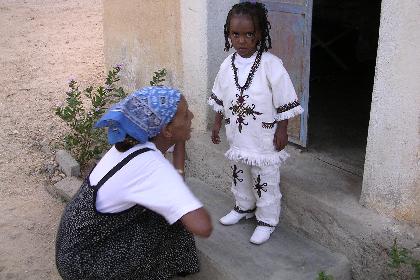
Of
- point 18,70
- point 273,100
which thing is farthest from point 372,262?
point 18,70

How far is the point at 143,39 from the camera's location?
5039 mm

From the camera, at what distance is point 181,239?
279cm

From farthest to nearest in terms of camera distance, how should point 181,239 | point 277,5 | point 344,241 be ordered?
point 277,5, point 344,241, point 181,239

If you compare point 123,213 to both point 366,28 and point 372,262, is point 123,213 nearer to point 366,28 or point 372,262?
point 372,262

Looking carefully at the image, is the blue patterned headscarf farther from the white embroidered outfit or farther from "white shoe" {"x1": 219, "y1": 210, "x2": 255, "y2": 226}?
"white shoe" {"x1": 219, "y1": 210, "x2": 255, "y2": 226}

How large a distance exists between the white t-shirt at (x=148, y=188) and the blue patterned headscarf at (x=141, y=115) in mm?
82

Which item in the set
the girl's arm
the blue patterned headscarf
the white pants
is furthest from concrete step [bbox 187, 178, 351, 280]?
the blue patterned headscarf

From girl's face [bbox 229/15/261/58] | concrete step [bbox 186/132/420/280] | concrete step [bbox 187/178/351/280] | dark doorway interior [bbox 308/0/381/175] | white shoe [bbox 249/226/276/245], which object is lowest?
concrete step [bbox 187/178/351/280]

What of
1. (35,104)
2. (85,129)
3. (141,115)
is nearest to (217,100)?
(141,115)

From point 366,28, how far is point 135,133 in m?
5.88

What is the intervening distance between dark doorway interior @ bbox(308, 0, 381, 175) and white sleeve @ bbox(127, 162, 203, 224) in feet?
5.69

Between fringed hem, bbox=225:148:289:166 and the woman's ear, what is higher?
the woman's ear

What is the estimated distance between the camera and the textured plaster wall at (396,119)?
2.54 m

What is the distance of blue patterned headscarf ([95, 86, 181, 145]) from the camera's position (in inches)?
88.4
